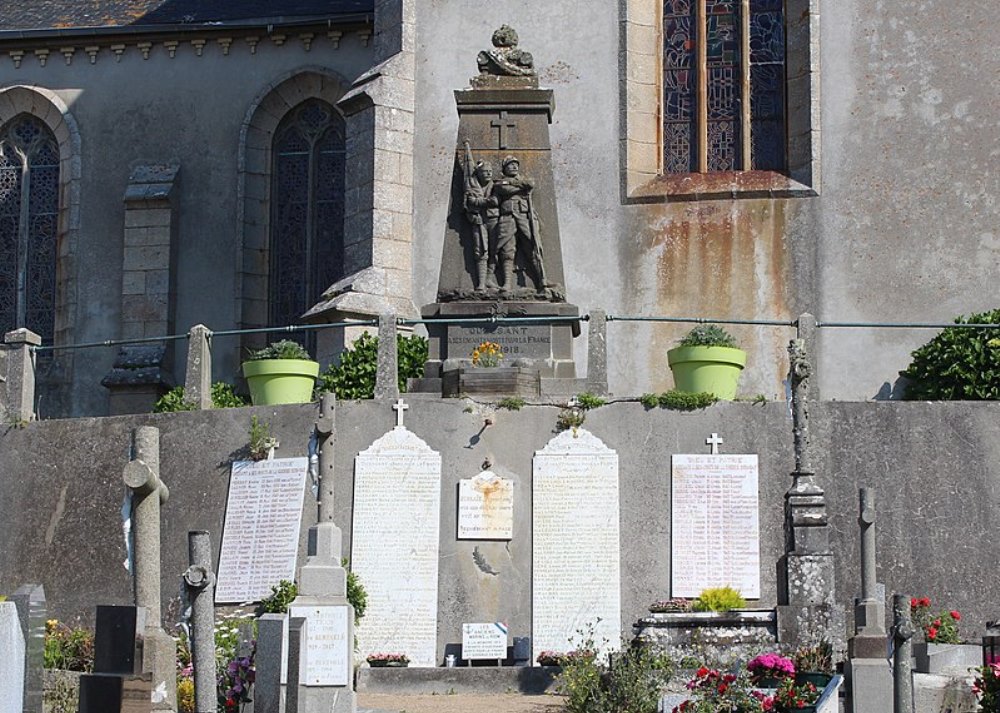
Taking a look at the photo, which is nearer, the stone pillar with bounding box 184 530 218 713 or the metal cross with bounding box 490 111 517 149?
the stone pillar with bounding box 184 530 218 713

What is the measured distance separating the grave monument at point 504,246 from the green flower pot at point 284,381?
113 cm

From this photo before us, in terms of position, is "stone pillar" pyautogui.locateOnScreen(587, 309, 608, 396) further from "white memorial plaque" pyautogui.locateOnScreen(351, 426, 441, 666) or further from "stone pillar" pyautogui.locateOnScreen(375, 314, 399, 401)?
"stone pillar" pyautogui.locateOnScreen(375, 314, 399, 401)

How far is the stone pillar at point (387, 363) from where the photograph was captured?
17.5 metres

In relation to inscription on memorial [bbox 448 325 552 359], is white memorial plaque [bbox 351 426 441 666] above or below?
below

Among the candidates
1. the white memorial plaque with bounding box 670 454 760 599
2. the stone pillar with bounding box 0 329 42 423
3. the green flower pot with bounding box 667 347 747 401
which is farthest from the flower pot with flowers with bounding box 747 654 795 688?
the stone pillar with bounding box 0 329 42 423

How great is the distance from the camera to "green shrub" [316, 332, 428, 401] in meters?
18.4

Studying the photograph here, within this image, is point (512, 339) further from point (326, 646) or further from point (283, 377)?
point (326, 646)

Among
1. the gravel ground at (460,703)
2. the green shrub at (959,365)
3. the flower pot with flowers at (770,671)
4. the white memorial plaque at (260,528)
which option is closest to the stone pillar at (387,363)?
the white memorial plaque at (260,528)

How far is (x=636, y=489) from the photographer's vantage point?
16938 mm

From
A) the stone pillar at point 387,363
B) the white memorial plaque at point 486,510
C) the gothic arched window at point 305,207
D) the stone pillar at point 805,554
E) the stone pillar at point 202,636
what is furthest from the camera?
the gothic arched window at point 305,207

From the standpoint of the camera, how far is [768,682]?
13117 mm

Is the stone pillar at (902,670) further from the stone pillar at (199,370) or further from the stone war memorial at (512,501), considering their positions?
the stone pillar at (199,370)

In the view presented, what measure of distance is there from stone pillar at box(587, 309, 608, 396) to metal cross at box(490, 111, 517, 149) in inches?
70.2

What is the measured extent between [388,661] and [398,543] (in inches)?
42.9
